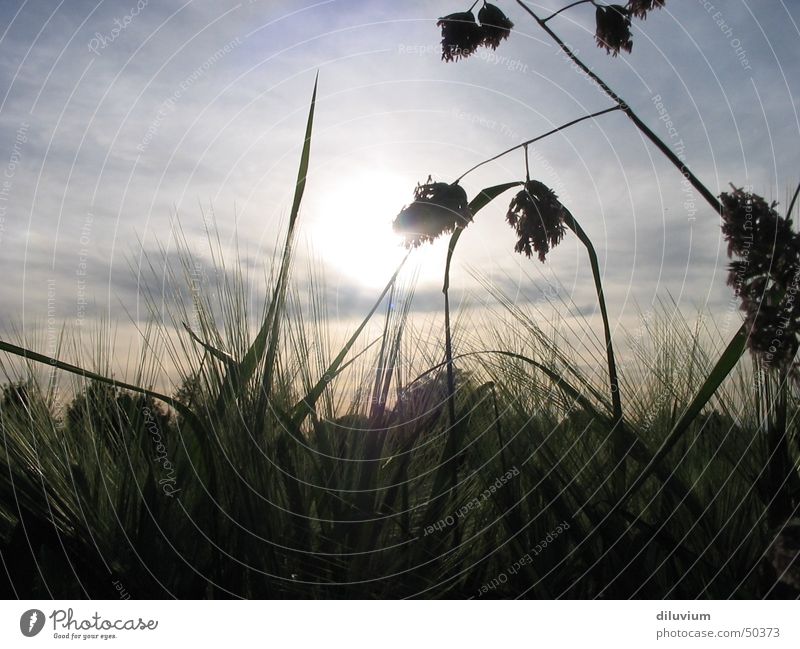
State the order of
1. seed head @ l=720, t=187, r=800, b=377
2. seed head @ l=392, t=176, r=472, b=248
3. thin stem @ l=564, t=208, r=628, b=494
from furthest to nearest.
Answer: seed head @ l=392, t=176, r=472, b=248 < thin stem @ l=564, t=208, r=628, b=494 < seed head @ l=720, t=187, r=800, b=377

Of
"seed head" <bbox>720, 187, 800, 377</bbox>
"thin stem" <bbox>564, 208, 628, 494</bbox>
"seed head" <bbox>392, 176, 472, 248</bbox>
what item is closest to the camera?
"seed head" <bbox>720, 187, 800, 377</bbox>

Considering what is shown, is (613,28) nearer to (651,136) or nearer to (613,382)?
(651,136)

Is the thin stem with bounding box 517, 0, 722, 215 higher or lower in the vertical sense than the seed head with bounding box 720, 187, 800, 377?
higher

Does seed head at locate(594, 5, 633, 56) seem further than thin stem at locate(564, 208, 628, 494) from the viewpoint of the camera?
Yes
